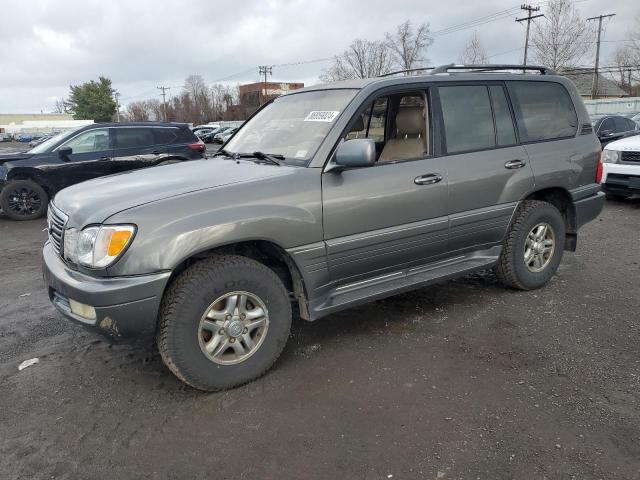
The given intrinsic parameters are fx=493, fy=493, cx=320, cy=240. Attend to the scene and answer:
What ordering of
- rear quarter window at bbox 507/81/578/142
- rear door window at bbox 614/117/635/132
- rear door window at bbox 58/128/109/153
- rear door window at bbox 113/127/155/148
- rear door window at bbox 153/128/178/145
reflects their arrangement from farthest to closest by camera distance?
rear door window at bbox 614/117/635/132
rear door window at bbox 153/128/178/145
rear door window at bbox 113/127/155/148
rear door window at bbox 58/128/109/153
rear quarter window at bbox 507/81/578/142

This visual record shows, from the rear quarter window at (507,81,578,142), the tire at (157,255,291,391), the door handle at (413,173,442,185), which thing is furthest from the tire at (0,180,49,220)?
the rear quarter window at (507,81,578,142)

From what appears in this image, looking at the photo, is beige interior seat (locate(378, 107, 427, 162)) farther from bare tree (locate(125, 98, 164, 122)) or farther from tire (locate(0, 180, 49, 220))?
bare tree (locate(125, 98, 164, 122))

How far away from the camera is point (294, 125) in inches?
148

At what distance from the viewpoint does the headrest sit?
13.0ft

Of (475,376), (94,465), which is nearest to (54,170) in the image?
(94,465)

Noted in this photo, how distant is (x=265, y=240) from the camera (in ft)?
9.96

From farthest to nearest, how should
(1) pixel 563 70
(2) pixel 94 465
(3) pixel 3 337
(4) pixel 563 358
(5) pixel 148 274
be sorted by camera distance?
1. (1) pixel 563 70
2. (3) pixel 3 337
3. (4) pixel 563 358
4. (5) pixel 148 274
5. (2) pixel 94 465

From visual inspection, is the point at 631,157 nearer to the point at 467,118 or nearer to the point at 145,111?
the point at 467,118

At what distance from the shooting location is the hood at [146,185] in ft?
9.37

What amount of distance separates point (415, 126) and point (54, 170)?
7752mm

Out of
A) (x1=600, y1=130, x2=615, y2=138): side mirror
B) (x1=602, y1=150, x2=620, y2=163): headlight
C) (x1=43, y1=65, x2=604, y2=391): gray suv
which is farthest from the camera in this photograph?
(x1=600, y1=130, x2=615, y2=138): side mirror

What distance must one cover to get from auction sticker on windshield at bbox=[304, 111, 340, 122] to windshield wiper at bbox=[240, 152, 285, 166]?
0.38 meters

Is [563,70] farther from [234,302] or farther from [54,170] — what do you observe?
[234,302]

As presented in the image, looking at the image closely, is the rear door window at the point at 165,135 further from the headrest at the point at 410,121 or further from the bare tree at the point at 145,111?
the bare tree at the point at 145,111
